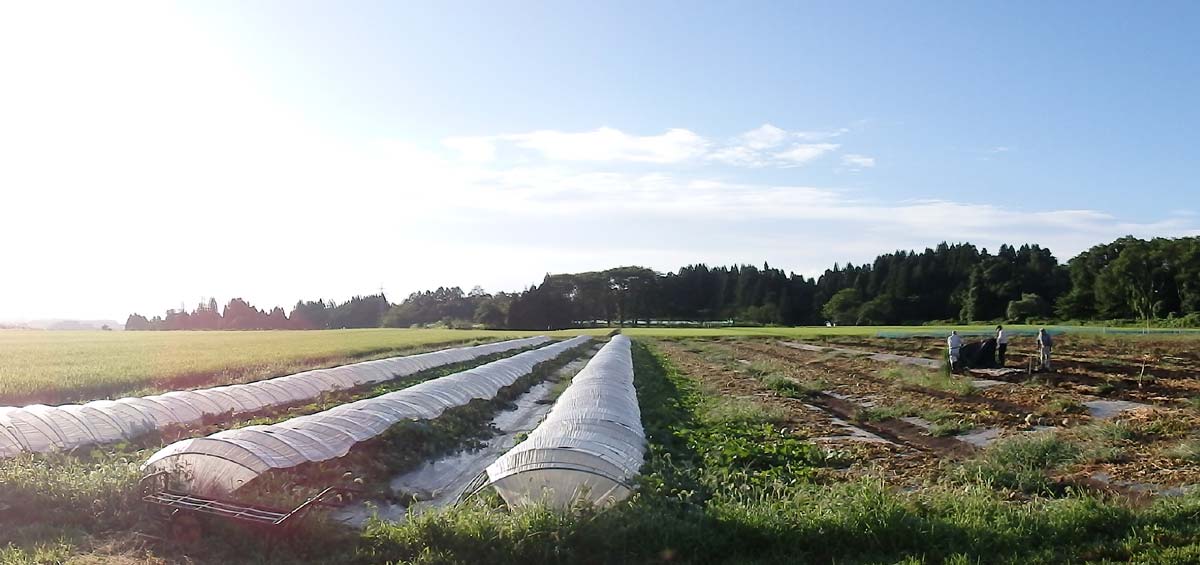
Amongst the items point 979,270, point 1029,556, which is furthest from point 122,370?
point 979,270

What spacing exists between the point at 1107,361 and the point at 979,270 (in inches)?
1875

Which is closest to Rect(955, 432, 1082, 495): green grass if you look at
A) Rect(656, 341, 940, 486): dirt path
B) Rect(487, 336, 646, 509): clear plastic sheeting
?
Rect(656, 341, 940, 486): dirt path

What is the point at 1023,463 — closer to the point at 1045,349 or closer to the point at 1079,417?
the point at 1079,417

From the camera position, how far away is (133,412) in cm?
1095

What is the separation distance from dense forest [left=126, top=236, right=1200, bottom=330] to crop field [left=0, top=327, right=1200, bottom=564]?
133 feet

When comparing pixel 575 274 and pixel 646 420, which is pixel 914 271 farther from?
pixel 646 420

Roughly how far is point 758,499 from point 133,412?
851cm

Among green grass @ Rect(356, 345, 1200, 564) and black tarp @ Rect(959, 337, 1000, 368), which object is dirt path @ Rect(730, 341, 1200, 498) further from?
black tarp @ Rect(959, 337, 1000, 368)

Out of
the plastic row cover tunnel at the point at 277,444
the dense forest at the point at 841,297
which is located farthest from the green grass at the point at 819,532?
the dense forest at the point at 841,297

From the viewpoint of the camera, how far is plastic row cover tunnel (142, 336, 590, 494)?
24.0 ft

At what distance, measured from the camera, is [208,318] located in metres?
98.6

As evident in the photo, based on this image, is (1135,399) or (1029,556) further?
(1135,399)

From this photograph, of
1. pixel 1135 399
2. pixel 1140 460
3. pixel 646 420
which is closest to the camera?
pixel 1140 460

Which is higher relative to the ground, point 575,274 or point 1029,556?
point 575,274
